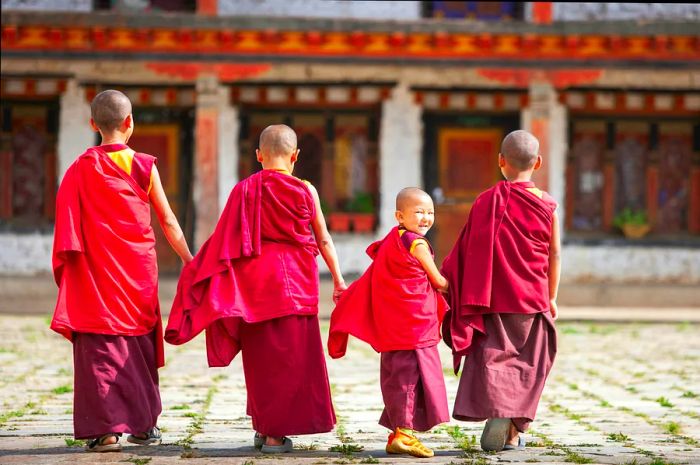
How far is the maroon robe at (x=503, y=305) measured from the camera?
5.78m

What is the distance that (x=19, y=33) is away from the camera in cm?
1683

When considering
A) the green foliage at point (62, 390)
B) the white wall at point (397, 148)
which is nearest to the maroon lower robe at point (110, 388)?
the green foliage at point (62, 390)

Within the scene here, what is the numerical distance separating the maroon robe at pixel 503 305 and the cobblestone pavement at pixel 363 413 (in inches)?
10.6

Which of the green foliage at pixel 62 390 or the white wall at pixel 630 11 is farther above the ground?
the white wall at pixel 630 11

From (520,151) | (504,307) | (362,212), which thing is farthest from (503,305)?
(362,212)

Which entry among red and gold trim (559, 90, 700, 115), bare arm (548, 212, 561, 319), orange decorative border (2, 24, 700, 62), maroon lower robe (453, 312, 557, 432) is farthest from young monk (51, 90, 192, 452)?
red and gold trim (559, 90, 700, 115)

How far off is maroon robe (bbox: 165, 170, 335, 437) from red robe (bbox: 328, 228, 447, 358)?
170 millimetres

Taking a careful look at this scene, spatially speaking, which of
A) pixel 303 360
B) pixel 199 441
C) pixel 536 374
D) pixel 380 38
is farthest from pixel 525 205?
pixel 380 38

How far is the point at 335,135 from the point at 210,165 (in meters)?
1.76

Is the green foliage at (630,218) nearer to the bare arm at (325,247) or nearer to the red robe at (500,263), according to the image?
the red robe at (500,263)

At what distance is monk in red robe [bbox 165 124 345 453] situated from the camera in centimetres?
570

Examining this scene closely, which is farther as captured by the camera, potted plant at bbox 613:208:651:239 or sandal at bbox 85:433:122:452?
potted plant at bbox 613:208:651:239

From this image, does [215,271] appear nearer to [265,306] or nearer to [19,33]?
[265,306]

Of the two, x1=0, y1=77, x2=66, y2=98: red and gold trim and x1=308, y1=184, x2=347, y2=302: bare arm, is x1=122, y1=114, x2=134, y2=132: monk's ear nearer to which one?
x1=308, y1=184, x2=347, y2=302: bare arm
